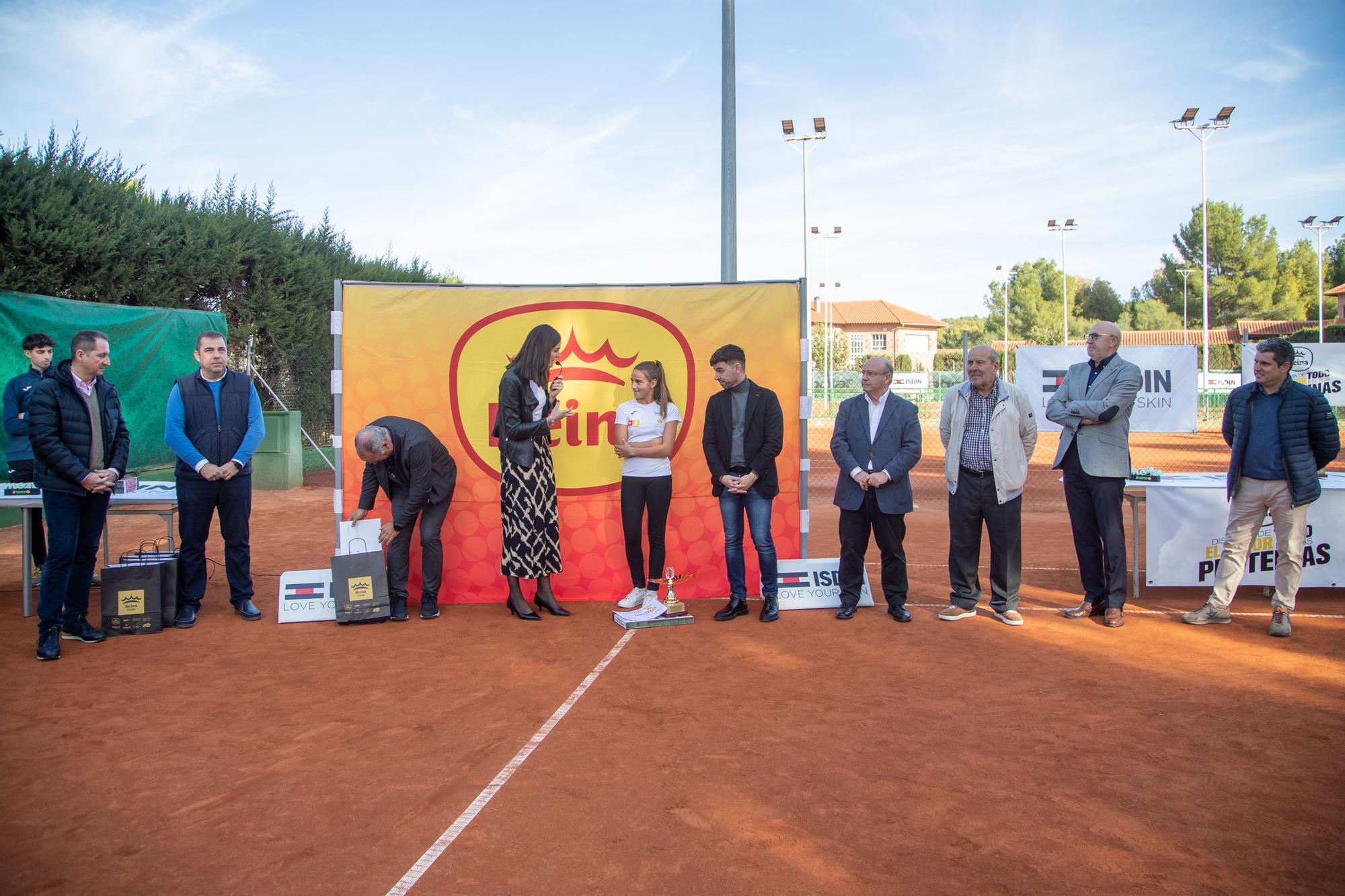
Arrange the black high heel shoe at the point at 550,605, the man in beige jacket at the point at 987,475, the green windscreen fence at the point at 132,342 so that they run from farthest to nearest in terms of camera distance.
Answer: the green windscreen fence at the point at 132,342
the black high heel shoe at the point at 550,605
the man in beige jacket at the point at 987,475

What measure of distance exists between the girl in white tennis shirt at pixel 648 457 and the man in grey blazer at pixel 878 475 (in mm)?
1199

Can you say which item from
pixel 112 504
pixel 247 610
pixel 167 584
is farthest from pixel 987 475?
pixel 112 504

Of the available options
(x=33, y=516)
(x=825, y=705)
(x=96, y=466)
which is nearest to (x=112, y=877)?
(x=825, y=705)

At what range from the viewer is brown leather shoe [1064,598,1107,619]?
619 centimetres

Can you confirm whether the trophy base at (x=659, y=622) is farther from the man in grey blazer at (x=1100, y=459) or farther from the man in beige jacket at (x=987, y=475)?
the man in grey blazer at (x=1100, y=459)

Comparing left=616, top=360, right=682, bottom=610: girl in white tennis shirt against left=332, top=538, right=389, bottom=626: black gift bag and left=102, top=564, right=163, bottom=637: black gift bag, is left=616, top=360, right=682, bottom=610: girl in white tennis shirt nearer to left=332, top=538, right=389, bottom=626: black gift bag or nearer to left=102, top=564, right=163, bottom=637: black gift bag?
left=332, top=538, right=389, bottom=626: black gift bag

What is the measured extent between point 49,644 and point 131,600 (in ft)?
1.94

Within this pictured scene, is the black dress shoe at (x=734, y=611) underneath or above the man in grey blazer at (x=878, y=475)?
underneath

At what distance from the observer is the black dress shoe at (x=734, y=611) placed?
6.25 meters

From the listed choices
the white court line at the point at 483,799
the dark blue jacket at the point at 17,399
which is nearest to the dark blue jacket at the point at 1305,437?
the white court line at the point at 483,799

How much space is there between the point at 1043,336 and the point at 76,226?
6636 cm

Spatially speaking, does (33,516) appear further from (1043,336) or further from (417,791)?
(1043,336)

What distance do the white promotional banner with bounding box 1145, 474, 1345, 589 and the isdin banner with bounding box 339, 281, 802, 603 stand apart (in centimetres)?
270

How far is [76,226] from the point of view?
11.4 meters
